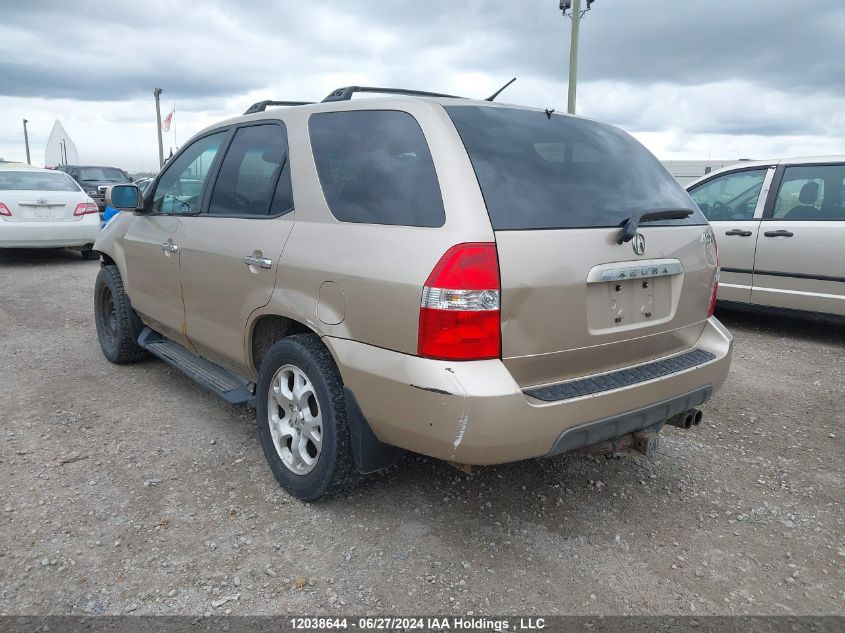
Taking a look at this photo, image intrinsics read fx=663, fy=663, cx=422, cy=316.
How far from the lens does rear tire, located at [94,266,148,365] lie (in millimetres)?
4727

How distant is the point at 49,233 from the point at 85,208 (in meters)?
0.72

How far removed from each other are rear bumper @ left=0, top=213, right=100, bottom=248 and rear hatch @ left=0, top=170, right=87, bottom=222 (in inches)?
3.5

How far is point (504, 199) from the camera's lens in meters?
2.42

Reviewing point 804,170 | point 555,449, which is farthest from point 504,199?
point 804,170

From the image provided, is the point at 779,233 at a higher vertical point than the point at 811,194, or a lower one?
lower

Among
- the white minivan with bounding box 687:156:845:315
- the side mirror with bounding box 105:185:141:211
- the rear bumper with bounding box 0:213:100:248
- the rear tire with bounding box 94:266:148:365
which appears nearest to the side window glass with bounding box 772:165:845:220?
the white minivan with bounding box 687:156:845:315

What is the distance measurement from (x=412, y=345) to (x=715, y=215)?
538 cm

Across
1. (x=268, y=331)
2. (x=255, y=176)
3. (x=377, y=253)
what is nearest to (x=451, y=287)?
(x=377, y=253)

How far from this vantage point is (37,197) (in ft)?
32.2

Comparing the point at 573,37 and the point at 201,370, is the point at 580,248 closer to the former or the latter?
the point at 201,370

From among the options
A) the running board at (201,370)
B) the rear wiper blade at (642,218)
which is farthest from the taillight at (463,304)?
the running board at (201,370)

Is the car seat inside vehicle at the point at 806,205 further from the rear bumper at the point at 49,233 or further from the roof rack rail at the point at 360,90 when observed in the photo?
the rear bumper at the point at 49,233

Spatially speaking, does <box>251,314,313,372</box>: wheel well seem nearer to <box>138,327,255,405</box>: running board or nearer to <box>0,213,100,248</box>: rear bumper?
<box>138,327,255,405</box>: running board

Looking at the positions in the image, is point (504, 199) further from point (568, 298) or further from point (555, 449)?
point (555, 449)
